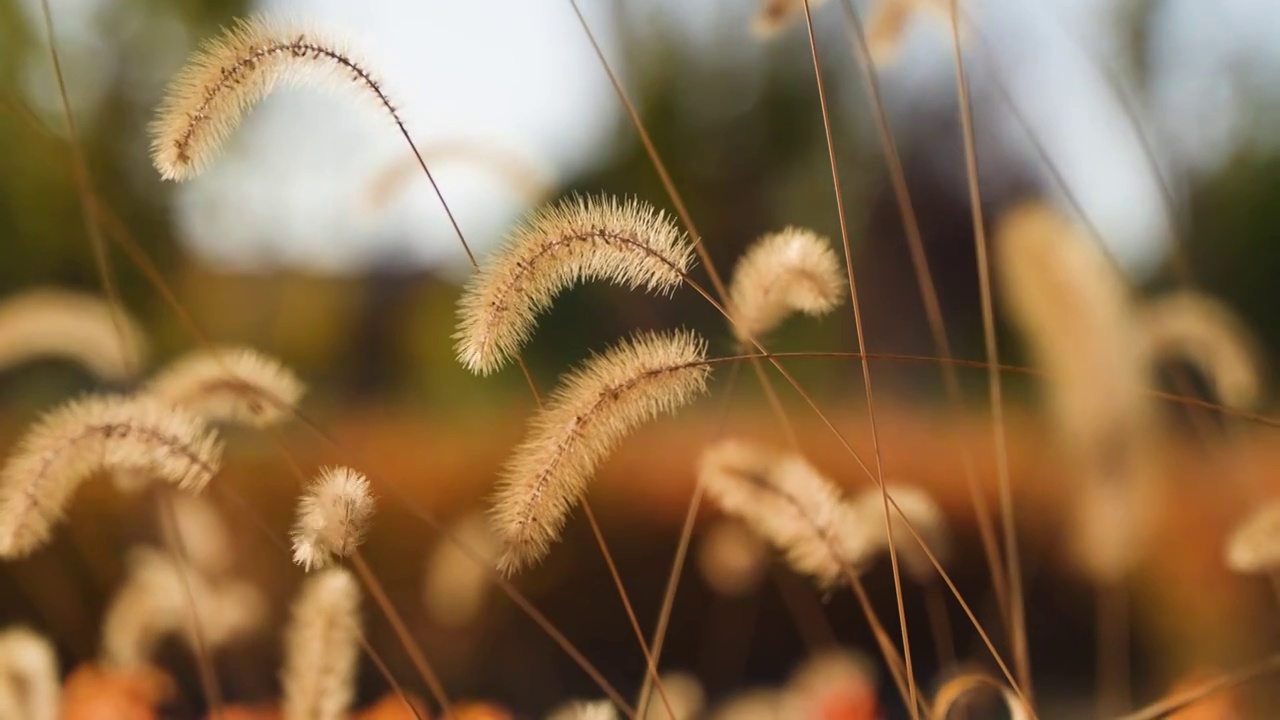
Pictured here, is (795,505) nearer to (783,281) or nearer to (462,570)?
(783,281)

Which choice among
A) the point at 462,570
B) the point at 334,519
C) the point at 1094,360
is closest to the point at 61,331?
the point at 462,570

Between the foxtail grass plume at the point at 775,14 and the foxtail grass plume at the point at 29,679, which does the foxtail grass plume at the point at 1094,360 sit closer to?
the foxtail grass plume at the point at 775,14

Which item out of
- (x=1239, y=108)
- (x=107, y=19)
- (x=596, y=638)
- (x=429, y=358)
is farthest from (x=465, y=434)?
(x=1239, y=108)

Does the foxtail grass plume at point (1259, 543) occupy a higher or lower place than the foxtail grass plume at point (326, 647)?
higher

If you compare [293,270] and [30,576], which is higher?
[293,270]

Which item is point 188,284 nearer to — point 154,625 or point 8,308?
point 8,308

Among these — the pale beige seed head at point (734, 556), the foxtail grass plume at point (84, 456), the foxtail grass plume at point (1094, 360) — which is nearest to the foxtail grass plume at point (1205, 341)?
the foxtail grass plume at point (1094, 360)
